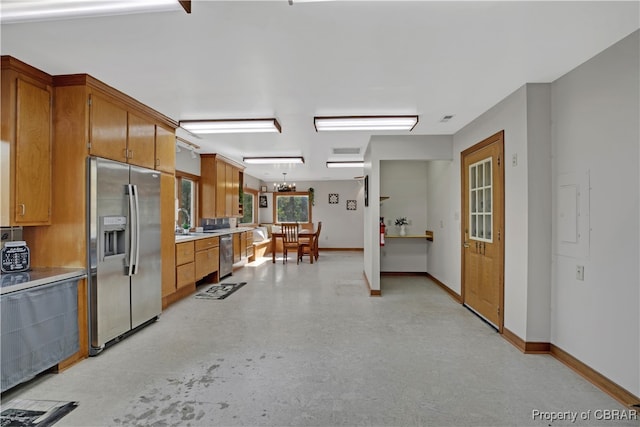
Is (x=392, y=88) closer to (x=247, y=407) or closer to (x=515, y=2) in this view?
(x=515, y=2)

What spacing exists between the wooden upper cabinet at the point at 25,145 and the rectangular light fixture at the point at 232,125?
4.81 feet

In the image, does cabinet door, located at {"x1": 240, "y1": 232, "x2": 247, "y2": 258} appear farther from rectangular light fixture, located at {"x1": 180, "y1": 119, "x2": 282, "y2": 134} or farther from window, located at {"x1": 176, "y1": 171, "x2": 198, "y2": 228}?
rectangular light fixture, located at {"x1": 180, "y1": 119, "x2": 282, "y2": 134}

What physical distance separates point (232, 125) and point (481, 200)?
126 inches

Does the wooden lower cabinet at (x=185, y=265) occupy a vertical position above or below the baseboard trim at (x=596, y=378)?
above

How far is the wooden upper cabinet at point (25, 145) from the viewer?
231cm

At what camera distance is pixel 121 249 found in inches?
118

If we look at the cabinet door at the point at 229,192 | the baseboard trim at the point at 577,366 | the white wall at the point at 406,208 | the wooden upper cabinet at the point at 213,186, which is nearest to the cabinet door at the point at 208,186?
the wooden upper cabinet at the point at 213,186

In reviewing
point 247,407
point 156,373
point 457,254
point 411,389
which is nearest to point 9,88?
point 156,373

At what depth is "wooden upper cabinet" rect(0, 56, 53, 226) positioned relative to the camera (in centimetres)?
231

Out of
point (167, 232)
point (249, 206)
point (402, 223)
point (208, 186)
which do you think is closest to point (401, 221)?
point (402, 223)

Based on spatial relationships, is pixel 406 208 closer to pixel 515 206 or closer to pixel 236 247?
pixel 515 206

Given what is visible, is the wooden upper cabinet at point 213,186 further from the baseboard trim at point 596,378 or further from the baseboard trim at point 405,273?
the baseboard trim at point 596,378

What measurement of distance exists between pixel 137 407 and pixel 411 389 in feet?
6.03

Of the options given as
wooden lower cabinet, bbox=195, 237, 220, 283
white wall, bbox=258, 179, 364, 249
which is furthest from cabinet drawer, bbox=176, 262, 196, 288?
white wall, bbox=258, 179, 364, 249
